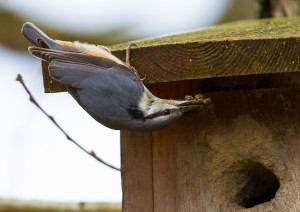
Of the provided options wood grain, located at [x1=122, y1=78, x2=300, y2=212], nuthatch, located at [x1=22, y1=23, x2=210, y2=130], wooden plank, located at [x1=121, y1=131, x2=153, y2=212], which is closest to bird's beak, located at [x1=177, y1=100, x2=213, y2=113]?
nuthatch, located at [x1=22, y1=23, x2=210, y2=130]

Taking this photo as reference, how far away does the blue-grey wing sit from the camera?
2795 millimetres

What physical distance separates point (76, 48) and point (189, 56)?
408 millimetres

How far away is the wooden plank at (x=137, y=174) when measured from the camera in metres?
3.21

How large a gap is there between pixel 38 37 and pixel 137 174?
66 centimetres

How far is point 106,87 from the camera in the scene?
2.83 m

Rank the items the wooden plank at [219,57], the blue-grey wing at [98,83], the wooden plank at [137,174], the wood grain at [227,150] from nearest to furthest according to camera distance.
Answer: the wooden plank at [219,57] → the blue-grey wing at [98,83] → the wood grain at [227,150] → the wooden plank at [137,174]

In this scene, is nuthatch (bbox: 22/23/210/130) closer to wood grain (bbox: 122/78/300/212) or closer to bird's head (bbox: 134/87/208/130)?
bird's head (bbox: 134/87/208/130)

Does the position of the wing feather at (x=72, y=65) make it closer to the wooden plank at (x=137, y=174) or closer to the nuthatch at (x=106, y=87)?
the nuthatch at (x=106, y=87)

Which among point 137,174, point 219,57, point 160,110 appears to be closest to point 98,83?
point 160,110

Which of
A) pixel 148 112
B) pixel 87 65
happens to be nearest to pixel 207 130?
pixel 148 112

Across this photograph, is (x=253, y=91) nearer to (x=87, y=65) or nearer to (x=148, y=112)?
(x=148, y=112)

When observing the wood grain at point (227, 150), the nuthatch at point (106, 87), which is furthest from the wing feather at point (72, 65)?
the wood grain at point (227, 150)

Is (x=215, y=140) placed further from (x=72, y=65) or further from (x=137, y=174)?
(x=72, y=65)

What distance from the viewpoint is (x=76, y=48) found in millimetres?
2928
